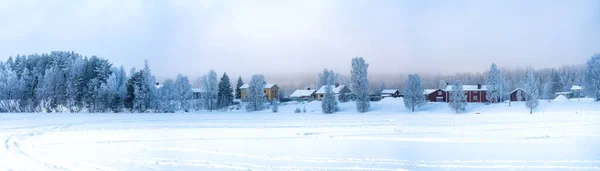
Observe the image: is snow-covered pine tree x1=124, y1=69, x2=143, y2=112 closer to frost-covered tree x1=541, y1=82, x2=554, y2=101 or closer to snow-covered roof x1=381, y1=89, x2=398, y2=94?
snow-covered roof x1=381, y1=89, x2=398, y2=94

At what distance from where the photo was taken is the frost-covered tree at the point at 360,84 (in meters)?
72.8

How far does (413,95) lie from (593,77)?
78.5ft

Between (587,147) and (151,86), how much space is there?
59759 millimetres

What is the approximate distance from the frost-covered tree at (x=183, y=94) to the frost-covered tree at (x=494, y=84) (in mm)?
46934

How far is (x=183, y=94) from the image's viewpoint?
79.9 m

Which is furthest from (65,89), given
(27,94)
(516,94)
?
(516,94)

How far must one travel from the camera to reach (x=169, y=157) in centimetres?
1694

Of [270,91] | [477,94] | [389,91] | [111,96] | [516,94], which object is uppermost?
[270,91]

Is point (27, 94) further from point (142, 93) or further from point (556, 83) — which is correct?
point (556, 83)

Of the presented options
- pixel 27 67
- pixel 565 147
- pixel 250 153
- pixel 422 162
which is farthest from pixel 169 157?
pixel 27 67

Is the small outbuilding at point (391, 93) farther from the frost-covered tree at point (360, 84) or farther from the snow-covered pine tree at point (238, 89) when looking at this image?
the frost-covered tree at point (360, 84)

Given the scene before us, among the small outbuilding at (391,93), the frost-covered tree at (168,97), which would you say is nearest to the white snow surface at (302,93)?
the small outbuilding at (391,93)

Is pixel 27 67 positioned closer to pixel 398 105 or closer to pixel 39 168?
pixel 398 105

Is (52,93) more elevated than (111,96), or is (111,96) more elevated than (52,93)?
(52,93)
